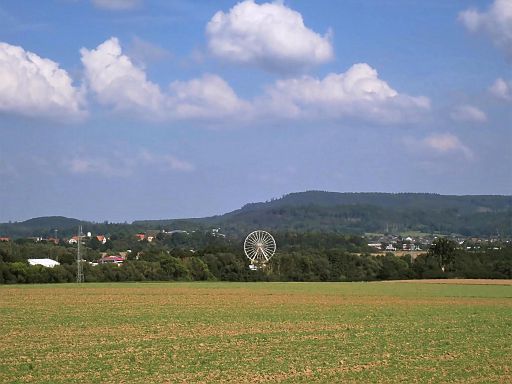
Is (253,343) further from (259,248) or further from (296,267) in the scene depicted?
(259,248)

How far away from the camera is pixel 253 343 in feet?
→ 107

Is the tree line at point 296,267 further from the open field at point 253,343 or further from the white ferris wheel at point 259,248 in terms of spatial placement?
the open field at point 253,343

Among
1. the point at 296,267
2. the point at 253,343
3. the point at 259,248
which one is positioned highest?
the point at 259,248

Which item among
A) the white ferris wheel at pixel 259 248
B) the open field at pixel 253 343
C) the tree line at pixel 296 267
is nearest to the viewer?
the open field at pixel 253 343

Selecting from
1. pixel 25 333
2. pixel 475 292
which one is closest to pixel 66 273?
pixel 475 292

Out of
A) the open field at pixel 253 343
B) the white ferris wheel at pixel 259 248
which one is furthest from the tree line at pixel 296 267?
the open field at pixel 253 343

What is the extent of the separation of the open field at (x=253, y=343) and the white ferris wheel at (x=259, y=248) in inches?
3321

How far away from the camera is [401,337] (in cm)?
3528

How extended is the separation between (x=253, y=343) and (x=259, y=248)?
110 metres

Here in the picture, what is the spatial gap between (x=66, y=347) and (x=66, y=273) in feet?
282

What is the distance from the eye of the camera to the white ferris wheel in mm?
141625

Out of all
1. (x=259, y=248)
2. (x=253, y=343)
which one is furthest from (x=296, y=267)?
(x=253, y=343)

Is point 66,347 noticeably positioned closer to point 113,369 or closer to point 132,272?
point 113,369

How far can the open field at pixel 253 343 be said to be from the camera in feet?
81.6
